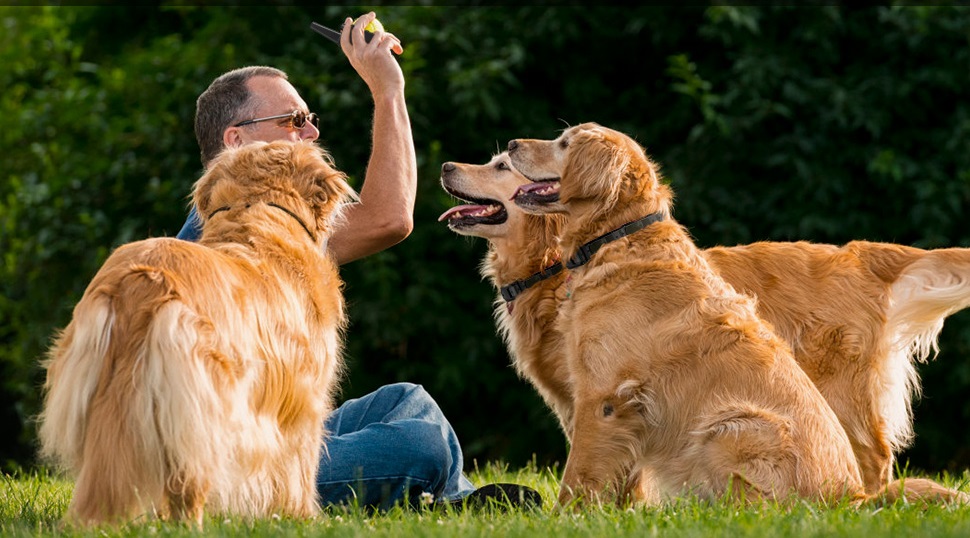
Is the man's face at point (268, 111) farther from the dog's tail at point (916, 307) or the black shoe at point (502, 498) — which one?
the dog's tail at point (916, 307)

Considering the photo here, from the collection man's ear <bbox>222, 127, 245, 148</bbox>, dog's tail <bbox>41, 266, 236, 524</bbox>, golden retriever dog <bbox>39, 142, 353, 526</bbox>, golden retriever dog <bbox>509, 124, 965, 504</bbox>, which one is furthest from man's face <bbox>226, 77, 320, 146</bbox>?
dog's tail <bbox>41, 266, 236, 524</bbox>

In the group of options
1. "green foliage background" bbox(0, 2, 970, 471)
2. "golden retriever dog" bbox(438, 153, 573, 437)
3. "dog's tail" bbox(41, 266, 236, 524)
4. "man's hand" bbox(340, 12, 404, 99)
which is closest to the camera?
"dog's tail" bbox(41, 266, 236, 524)

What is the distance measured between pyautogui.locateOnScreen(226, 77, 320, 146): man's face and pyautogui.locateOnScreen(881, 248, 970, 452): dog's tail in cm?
281

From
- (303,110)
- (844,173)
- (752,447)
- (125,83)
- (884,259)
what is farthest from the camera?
(125,83)

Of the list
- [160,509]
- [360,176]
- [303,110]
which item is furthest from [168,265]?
[360,176]

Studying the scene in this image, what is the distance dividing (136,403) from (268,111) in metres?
2.01

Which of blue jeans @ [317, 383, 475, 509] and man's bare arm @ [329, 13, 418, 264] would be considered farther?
man's bare arm @ [329, 13, 418, 264]

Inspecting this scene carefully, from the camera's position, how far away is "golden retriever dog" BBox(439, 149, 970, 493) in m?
5.17

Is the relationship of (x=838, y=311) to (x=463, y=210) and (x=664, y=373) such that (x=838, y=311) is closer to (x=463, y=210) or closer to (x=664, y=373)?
(x=664, y=373)

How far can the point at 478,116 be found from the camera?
8898 millimetres

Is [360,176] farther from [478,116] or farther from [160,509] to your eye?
[160,509]

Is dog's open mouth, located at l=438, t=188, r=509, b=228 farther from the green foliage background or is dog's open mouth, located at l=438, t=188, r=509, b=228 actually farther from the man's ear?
the green foliage background

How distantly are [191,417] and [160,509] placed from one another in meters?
0.31

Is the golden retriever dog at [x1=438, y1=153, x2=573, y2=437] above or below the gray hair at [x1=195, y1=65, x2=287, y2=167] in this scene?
below
